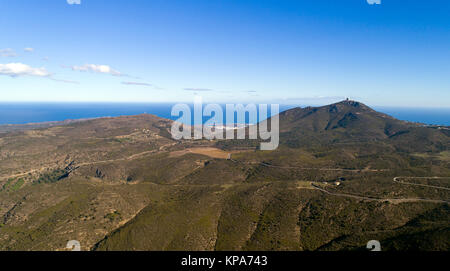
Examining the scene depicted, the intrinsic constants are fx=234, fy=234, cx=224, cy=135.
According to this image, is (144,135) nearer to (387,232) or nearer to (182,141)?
(182,141)

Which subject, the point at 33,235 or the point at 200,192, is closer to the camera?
the point at 33,235

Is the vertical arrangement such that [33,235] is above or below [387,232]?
below

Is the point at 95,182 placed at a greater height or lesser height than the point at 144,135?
lesser

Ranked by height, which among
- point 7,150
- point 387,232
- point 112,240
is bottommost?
point 112,240

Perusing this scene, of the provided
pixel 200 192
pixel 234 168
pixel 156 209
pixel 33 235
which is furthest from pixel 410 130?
pixel 33 235

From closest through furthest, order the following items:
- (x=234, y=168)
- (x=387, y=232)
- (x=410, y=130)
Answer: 1. (x=387, y=232)
2. (x=234, y=168)
3. (x=410, y=130)

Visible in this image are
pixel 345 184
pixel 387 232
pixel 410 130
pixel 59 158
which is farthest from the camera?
pixel 410 130

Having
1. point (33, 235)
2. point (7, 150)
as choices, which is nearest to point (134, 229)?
point (33, 235)

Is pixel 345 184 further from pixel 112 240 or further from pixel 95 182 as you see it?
pixel 95 182

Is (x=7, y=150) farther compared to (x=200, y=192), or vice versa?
(x=7, y=150)
